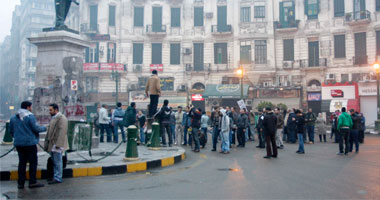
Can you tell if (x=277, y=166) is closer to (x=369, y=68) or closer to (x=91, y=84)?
(x=369, y=68)

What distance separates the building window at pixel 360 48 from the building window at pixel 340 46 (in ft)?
3.39

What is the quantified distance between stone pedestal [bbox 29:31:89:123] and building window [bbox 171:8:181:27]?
25.2 meters

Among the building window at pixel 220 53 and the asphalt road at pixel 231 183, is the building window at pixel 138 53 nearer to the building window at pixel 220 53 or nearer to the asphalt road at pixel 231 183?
the building window at pixel 220 53

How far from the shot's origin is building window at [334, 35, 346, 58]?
30.6m

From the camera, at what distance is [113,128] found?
13703 millimetres

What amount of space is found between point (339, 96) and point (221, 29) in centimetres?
1293

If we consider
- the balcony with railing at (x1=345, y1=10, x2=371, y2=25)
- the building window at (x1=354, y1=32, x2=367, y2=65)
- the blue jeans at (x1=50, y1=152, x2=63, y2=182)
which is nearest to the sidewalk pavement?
the blue jeans at (x1=50, y1=152, x2=63, y2=182)

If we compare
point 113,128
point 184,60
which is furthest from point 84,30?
point 113,128

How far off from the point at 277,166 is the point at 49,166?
541 cm

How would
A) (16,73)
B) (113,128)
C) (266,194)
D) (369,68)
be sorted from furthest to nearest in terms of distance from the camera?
1. (16,73)
2. (369,68)
3. (113,128)
4. (266,194)

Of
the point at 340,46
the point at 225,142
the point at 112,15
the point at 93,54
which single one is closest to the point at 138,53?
the point at 93,54

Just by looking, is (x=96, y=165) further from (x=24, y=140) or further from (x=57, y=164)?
(x=24, y=140)

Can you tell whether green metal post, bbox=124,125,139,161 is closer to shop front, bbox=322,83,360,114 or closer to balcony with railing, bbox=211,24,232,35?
shop front, bbox=322,83,360,114

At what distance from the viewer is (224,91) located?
32438 mm
